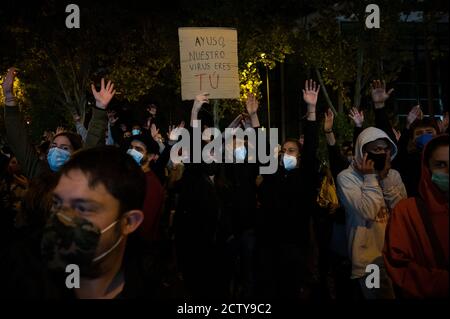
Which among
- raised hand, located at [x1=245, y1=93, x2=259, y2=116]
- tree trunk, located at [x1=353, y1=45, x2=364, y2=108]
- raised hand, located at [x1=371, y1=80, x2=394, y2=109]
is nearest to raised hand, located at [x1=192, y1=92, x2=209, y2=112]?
raised hand, located at [x1=245, y1=93, x2=259, y2=116]

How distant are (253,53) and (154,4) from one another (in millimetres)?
4655

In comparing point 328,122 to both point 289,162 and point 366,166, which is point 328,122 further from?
point 366,166

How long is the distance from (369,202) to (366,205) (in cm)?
4

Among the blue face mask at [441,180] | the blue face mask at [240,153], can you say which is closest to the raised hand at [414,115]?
the blue face mask at [240,153]

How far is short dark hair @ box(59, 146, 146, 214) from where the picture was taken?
248 centimetres

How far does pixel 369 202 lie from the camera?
456 centimetres

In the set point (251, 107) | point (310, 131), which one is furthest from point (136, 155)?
point (310, 131)

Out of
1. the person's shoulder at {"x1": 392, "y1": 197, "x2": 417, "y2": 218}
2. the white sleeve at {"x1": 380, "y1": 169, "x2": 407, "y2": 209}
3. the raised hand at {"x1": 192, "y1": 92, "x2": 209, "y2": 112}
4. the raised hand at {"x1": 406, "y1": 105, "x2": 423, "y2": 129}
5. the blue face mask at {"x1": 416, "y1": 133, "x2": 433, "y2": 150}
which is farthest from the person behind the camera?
the raised hand at {"x1": 406, "y1": 105, "x2": 423, "y2": 129}

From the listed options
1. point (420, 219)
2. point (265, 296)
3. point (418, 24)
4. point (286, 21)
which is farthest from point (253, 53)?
point (420, 219)

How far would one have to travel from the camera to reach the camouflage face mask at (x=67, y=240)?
2332mm

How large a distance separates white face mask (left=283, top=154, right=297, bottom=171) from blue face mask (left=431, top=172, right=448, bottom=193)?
349 centimetres

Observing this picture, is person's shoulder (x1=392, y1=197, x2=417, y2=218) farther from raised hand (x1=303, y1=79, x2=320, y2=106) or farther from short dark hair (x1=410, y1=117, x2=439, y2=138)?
short dark hair (x1=410, y1=117, x2=439, y2=138)

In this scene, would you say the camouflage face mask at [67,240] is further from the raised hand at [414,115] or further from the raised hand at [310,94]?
the raised hand at [414,115]

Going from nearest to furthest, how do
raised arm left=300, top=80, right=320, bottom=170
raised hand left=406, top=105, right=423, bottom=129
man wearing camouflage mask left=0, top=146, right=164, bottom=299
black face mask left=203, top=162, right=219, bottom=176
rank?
man wearing camouflage mask left=0, top=146, right=164, bottom=299
raised arm left=300, top=80, right=320, bottom=170
black face mask left=203, top=162, right=219, bottom=176
raised hand left=406, top=105, right=423, bottom=129
